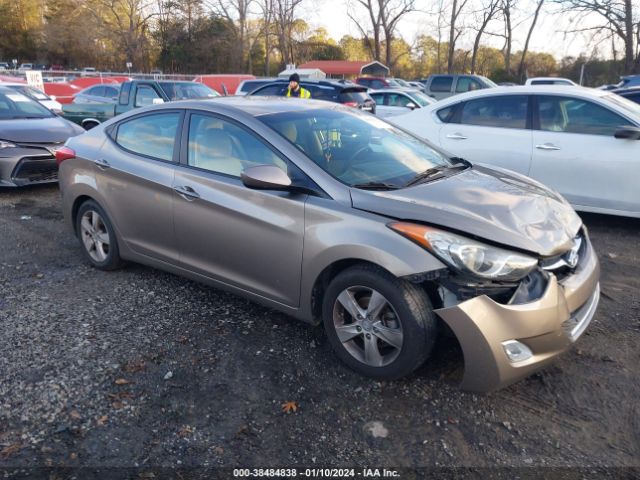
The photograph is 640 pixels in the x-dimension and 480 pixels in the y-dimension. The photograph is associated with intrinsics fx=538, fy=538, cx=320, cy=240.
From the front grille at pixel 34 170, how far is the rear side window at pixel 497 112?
589cm

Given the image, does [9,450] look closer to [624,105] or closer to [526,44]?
[624,105]

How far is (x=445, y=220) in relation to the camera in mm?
2900

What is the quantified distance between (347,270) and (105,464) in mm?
1563

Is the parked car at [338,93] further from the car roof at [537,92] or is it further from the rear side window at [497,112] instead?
the rear side window at [497,112]

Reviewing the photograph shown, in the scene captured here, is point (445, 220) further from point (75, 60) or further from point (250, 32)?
point (75, 60)

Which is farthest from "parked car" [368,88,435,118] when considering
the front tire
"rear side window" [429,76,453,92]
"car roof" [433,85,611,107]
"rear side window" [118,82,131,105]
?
the front tire

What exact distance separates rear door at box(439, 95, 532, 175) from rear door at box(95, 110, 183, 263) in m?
3.50

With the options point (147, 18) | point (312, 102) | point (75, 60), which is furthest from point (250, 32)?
point (312, 102)

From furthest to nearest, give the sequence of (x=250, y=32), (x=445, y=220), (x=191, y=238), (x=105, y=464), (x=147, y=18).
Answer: (x=147, y=18) < (x=250, y=32) < (x=191, y=238) < (x=445, y=220) < (x=105, y=464)

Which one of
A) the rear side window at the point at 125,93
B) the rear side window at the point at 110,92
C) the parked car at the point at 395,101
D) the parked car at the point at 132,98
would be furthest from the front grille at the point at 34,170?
the rear side window at the point at 110,92

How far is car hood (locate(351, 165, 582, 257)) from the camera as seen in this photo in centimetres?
288

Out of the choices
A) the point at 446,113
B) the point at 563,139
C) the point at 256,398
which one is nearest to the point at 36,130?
the point at 446,113

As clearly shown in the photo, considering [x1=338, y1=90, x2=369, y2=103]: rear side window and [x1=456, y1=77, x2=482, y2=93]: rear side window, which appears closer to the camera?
[x1=338, y1=90, x2=369, y2=103]: rear side window

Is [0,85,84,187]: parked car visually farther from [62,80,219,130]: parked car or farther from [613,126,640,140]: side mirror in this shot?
[613,126,640,140]: side mirror
